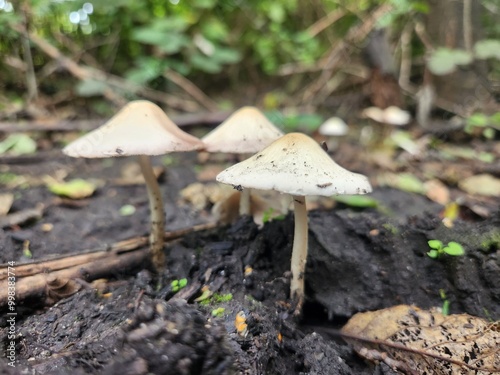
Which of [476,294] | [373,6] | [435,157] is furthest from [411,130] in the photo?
[476,294]

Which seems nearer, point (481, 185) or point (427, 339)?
point (427, 339)

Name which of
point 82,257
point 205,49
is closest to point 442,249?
point 82,257

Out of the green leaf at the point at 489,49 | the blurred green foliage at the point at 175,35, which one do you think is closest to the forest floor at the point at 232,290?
the green leaf at the point at 489,49

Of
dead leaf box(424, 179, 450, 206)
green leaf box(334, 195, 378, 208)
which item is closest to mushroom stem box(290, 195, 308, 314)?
green leaf box(334, 195, 378, 208)

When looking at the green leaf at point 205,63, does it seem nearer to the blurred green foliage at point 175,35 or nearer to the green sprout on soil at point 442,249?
the blurred green foliage at point 175,35

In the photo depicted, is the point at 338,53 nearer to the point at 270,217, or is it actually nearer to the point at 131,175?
the point at 131,175

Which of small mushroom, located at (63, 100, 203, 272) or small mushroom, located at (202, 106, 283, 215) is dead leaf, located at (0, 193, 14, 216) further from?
small mushroom, located at (202, 106, 283, 215)

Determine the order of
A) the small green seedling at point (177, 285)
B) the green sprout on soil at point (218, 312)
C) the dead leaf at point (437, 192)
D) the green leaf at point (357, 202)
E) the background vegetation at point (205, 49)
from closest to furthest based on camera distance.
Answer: the green sprout on soil at point (218, 312), the small green seedling at point (177, 285), the green leaf at point (357, 202), the dead leaf at point (437, 192), the background vegetation at point (205, 49)
